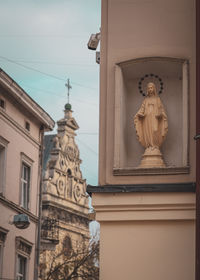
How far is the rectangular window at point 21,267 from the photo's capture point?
2745 centimetres

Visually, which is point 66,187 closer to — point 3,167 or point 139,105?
point 3,167

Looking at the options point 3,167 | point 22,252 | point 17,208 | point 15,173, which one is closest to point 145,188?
point 3,167

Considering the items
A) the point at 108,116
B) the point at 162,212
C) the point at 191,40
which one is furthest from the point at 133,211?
the point at 191,40

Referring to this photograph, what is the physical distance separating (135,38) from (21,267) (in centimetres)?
1703

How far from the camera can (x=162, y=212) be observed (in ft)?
36.7

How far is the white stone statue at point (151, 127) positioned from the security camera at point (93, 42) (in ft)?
7.41

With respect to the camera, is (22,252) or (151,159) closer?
(151,159)

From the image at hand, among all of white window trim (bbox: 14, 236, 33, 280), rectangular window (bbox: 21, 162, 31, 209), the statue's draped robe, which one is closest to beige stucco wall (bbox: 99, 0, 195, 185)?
the statue's draped robe

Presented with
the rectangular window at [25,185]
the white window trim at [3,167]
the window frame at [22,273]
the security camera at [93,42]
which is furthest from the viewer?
the rectangular window at [25,185]

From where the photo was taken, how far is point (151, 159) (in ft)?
37.8

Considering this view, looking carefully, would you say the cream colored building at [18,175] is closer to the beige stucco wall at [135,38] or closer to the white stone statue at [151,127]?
the beige stucco wall at [135,38]

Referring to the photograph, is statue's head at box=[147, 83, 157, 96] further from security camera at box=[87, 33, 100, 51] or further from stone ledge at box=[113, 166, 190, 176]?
security camera at box=[87, 33, 100, 51]

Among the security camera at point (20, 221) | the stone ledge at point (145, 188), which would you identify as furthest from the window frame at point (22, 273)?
the stone ledge at point (145, 188)

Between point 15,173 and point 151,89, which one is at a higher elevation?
point 15,173
